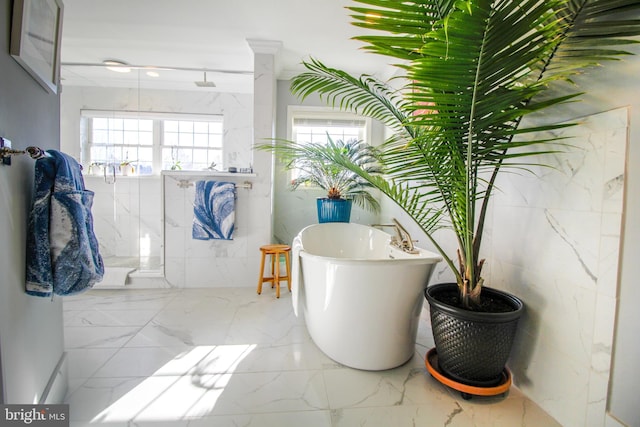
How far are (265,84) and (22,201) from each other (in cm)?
228

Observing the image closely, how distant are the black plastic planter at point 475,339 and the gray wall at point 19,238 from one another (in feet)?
5.07

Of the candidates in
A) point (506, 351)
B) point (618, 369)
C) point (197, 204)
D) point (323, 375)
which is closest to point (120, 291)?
point (197, 204)

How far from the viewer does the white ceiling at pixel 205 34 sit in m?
2.19

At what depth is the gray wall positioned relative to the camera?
2.66ft

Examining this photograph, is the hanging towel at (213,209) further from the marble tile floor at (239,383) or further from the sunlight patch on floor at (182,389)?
the sunlight patch on floor at (182,389)

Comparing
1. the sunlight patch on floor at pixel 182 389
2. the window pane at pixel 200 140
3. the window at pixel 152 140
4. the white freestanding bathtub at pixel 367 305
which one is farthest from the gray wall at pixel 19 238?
the window pane at pixel 200 140

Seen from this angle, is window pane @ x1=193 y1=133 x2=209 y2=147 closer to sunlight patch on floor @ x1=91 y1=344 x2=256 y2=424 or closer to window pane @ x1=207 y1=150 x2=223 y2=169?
window pane @ x1=207 y1=150 x2=223 y2=169

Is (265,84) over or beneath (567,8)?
over

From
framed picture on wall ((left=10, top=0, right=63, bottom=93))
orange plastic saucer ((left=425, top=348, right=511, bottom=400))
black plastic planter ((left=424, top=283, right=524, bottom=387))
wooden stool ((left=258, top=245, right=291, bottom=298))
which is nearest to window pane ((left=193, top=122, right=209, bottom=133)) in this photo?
wooden stool ((left=258, top=245, right=291, bottom=298))

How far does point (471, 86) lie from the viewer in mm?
881

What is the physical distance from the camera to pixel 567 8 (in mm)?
913

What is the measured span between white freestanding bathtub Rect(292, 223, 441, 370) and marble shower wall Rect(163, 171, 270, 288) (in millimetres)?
1358

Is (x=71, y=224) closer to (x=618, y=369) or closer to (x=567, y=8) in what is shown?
(x=567, y=8)

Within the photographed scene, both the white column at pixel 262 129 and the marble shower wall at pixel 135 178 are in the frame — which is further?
the marble shower wall at pixel 135 178
